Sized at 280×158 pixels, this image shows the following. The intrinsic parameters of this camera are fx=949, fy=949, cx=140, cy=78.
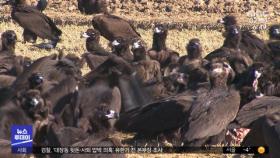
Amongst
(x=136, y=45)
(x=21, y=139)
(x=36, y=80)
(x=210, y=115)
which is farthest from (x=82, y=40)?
(x=21, y=139)

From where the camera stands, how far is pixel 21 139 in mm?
10875

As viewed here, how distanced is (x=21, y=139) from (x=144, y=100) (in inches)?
122

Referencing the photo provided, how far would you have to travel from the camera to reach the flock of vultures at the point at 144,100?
11.6 meters

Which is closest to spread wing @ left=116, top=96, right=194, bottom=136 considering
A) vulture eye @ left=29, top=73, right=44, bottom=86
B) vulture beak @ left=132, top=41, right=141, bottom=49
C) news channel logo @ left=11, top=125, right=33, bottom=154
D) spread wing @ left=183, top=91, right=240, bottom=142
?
spread wing @ left=183, top=91, right=240, bottom=142

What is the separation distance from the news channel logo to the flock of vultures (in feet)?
0.35

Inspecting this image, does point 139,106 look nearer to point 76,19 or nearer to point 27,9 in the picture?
point 27,9

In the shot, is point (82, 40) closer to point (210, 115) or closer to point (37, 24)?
point (37, 24)

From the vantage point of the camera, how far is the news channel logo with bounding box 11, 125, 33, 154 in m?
10.6

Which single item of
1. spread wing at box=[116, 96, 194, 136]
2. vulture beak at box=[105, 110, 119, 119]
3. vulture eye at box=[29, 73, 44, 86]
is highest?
vulture eye at box=[29, 73, 44, 86]

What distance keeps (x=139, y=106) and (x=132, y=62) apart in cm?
243

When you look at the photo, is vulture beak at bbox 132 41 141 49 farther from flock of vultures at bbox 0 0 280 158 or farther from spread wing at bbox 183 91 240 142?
spread wing at bbox 183 91 240 142

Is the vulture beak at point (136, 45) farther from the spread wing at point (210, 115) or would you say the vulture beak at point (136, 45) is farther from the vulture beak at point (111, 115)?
the vulture beak at point (111, 115)

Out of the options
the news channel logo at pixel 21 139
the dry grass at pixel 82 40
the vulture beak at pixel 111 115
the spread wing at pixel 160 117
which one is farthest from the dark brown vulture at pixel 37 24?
the news channel logo at pixel 21 139

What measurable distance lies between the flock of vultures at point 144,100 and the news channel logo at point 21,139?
0.11 meters
